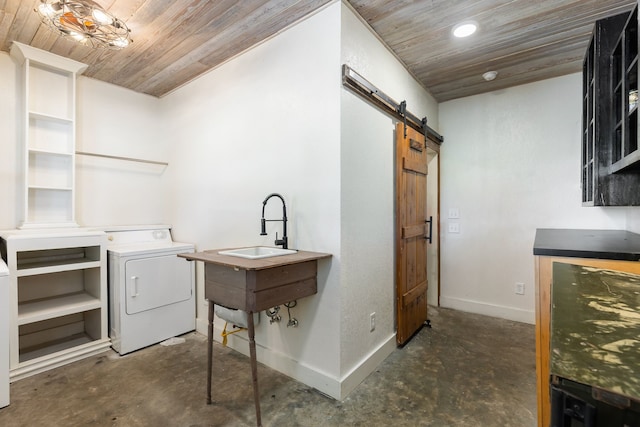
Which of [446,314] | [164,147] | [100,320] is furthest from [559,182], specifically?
[100,320]

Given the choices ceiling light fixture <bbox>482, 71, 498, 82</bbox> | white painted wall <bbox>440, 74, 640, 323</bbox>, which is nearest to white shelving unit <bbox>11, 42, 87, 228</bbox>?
ceiling light fixture <bbox>482, 71, 498, 82</bbox>

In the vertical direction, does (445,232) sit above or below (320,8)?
below

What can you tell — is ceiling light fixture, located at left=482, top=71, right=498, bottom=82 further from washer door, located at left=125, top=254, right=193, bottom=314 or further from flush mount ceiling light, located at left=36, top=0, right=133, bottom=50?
washer door, located at left=125, top=254, right=193, bottom=314

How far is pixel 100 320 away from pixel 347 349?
2164mm

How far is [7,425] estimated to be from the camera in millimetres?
1664

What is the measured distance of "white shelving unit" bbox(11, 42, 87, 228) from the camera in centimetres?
252

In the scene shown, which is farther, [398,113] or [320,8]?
[398,113]

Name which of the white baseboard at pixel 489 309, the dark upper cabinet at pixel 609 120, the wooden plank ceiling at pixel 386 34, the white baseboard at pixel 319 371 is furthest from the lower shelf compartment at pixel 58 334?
the dark upper cabinet at pixel 609 120

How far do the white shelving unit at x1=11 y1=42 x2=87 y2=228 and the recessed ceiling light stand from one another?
3204 millimetres

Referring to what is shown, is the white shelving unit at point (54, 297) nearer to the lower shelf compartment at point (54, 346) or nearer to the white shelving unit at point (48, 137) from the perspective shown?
the lower shelf compartment at point (54, 346)

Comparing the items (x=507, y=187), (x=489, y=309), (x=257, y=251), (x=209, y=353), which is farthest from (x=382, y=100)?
(x=489, y=309)

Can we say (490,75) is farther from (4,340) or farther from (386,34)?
(4,340)

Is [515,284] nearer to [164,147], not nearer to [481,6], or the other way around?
[481,6]

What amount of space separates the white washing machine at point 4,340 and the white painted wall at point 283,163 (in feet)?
4.40
